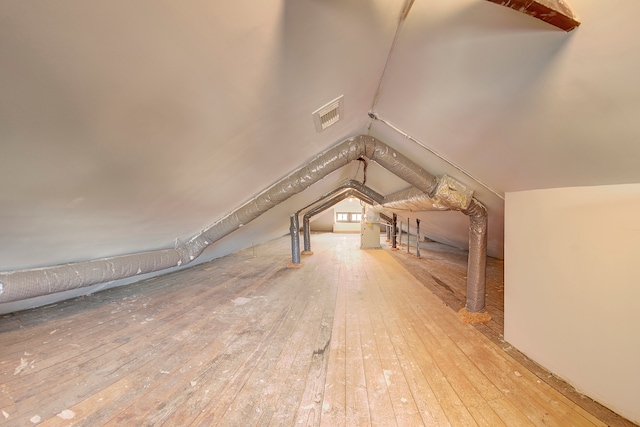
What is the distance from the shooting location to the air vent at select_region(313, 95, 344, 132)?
1698mm

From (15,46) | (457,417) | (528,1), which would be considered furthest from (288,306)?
(528,1)

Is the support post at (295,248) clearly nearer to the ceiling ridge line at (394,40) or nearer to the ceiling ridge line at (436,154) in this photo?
the ceiling ridge line at (436,154)

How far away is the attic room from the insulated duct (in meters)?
0.02

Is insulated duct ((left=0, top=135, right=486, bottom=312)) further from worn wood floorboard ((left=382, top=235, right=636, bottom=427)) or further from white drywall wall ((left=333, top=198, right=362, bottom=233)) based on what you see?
white drywall wall ((left=333, top=198, right=362, bottom=233))

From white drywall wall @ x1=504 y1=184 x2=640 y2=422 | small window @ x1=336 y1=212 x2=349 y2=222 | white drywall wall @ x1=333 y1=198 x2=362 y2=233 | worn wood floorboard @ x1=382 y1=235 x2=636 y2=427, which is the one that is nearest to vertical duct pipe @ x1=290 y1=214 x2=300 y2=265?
worn wood floorboard @ x1=382 y1=235 x2=636 y2=427

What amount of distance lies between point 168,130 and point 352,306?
2429 millimetres

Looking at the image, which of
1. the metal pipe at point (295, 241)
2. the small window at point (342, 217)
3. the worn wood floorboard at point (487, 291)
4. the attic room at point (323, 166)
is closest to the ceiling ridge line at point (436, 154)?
the attic room at point (323, 166)

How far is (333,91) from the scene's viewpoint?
1.54 m

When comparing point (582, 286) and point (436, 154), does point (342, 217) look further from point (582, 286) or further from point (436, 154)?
point (582, 286)

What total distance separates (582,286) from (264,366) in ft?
6.95

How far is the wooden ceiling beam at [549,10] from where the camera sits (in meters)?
0.65

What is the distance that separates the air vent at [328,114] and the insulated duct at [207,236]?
615 mm

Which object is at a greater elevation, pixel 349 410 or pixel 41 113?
pixel 41 113

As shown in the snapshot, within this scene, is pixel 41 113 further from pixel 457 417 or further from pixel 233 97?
pixel 457 417
